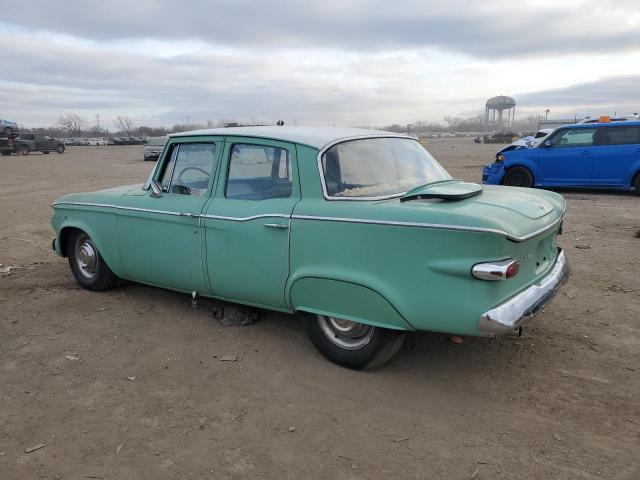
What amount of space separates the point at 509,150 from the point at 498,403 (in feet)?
33.5

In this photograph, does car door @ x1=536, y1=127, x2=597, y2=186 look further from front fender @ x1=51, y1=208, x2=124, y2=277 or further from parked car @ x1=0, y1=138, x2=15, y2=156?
parked car @ x1=0, y1=138, x2=15, y2=156

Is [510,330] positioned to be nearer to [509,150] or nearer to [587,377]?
[587,377]

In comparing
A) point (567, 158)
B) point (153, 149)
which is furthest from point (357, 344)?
point (153, 149)

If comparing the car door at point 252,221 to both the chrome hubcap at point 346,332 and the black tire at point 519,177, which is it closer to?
the chrome hubcap at point 346,332

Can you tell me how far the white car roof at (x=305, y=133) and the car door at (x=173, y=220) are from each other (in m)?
0.14

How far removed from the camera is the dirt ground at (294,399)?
8.86ft

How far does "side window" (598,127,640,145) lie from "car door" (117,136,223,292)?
999cm

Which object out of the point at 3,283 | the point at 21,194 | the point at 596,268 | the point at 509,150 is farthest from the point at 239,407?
the point at 21,194

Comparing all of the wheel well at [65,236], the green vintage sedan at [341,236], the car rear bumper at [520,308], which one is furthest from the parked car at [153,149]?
the car rear bumper at [520,308]

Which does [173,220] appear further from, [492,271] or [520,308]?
[520,308]

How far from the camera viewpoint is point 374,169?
149 inches

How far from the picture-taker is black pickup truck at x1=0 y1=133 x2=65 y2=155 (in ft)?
119

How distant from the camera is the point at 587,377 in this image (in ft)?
11.5

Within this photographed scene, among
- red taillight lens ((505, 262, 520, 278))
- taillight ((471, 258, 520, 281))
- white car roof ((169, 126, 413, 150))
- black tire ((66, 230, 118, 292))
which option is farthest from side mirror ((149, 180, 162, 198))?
red taillight lens ((505, 262, 520, 278))
